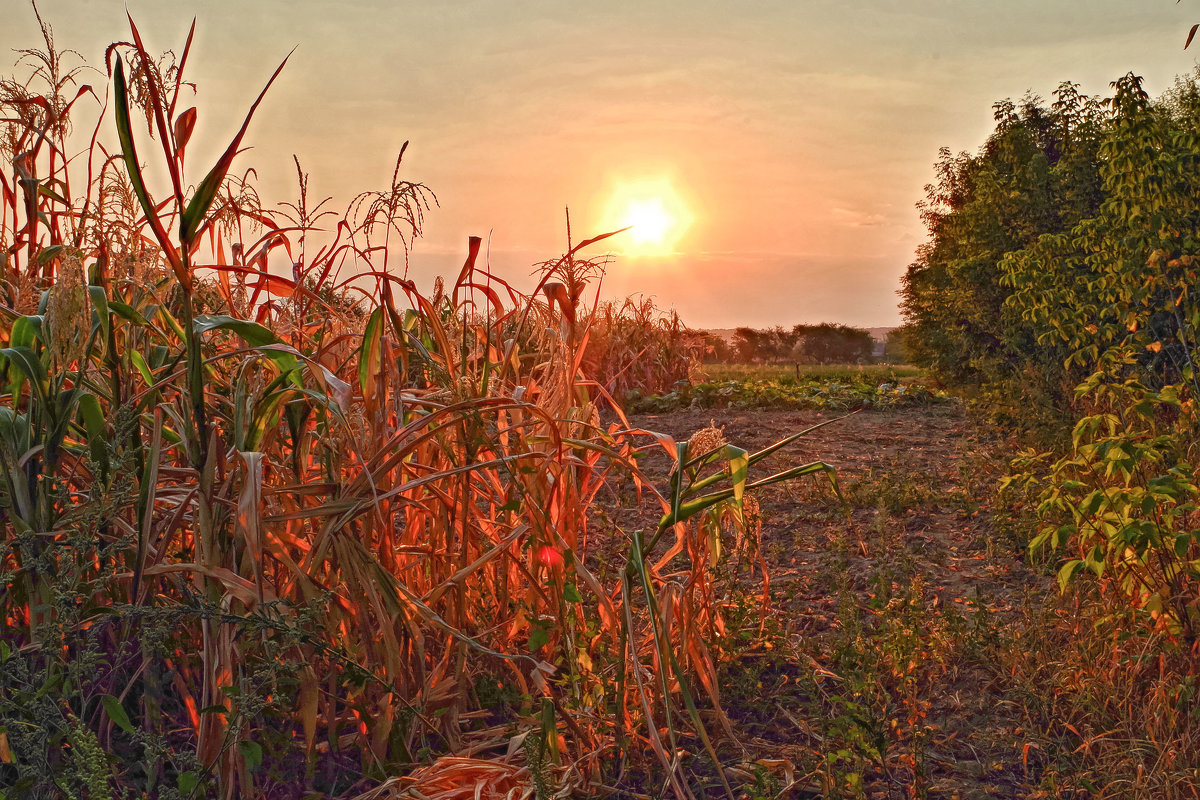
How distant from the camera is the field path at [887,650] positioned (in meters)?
2.18

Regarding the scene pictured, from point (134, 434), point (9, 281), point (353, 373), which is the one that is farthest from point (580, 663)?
point (9, 281)

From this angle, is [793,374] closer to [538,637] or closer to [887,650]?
[887,650]

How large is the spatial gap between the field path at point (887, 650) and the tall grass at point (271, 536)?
304mm

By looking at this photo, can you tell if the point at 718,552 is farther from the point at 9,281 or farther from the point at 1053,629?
the point at 9,281

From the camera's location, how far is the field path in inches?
85.9

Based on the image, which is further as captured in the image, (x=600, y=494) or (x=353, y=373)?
(x=600, y=494)

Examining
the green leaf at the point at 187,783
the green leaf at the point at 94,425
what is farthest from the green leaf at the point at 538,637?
the green leaf at the point at 94,425

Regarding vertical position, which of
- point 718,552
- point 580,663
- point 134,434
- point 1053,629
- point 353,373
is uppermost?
point 353,373

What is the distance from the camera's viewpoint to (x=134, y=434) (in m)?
1.83

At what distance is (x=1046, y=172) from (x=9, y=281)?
343 inches

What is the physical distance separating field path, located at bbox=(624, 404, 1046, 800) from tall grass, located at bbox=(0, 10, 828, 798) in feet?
1.00

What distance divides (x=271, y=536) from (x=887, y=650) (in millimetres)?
1799

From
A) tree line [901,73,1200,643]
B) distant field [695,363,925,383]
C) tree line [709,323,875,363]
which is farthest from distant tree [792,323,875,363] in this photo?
tree line [901,73,1200,643]

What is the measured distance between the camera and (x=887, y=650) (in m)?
2.60
